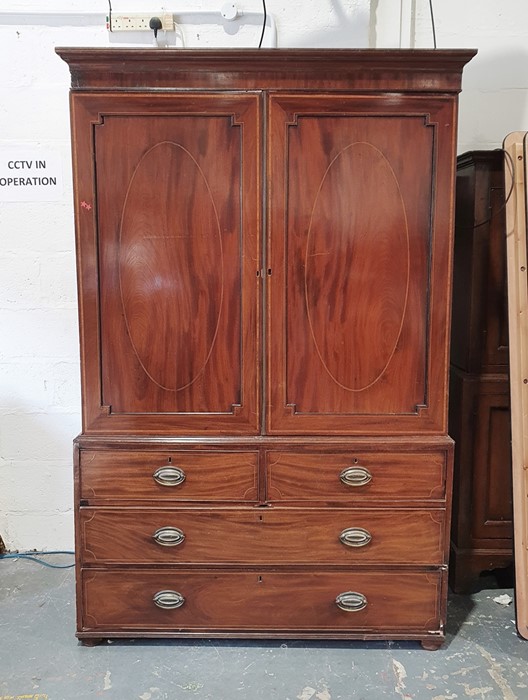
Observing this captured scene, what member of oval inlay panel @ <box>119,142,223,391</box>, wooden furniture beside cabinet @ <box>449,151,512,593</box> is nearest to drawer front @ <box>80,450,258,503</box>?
oval inlay panel @ <box>119,142,223,391</box>

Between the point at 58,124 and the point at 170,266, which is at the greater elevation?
the point at 58,124

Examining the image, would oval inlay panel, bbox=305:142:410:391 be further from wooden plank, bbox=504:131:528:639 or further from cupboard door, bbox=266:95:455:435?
wooden plank, bbox=504:131:528:639

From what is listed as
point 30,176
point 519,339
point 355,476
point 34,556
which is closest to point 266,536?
point 355,476

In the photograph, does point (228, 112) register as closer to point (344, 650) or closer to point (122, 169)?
point (122, 169)

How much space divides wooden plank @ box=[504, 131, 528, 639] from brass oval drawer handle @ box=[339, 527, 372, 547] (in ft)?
1.84

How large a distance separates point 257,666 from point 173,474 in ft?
2.21

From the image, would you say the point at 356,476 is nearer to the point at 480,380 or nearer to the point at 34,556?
the point at 480,380

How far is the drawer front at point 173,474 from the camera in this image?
206 cm

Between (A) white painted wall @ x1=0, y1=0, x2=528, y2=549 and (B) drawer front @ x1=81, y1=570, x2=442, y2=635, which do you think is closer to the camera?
(B) drawer front @ x1=81, y1=570, x2=442, y2=635

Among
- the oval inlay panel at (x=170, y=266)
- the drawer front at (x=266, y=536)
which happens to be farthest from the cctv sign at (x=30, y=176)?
the drawer front at (x=266, y=536)

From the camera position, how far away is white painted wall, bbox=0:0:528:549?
2.45m

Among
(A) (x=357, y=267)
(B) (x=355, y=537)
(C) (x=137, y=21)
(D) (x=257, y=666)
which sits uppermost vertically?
(C) (x=137, y=21)

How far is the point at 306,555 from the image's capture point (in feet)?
6.81

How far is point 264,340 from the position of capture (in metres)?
2.02
